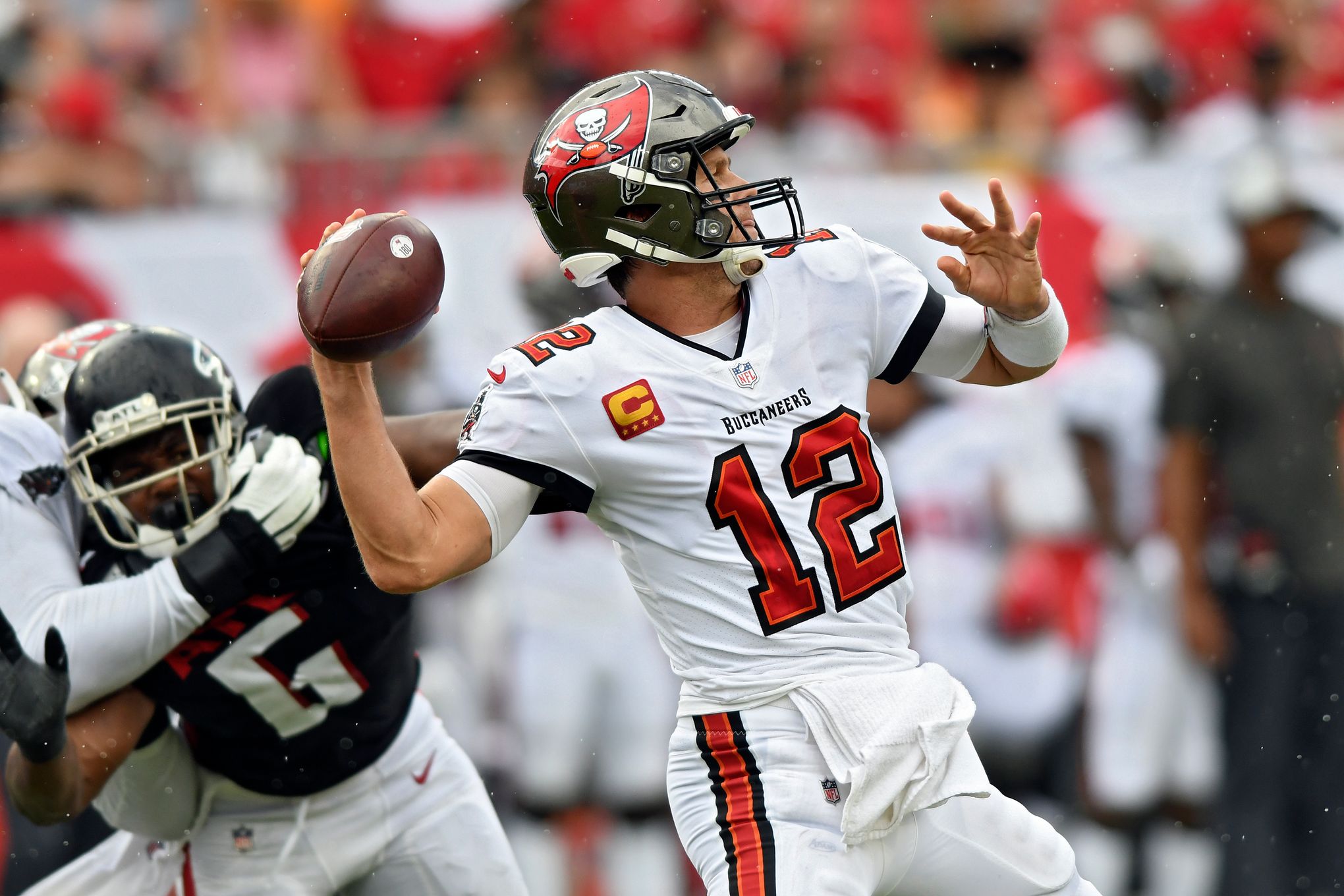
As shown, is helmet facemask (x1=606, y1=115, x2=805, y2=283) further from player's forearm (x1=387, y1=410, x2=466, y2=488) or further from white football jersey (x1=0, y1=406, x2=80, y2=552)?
white football jersey (x1=0, y1=406, x2=80, y2=552)

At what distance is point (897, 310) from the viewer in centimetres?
347

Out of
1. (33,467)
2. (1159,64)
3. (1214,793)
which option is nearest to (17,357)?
(33,467)

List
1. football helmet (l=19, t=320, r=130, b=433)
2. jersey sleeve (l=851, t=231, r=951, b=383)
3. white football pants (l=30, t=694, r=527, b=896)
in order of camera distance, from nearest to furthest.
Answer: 1. jersey sleeve (l=851, t=231, r=951, b=383)
2. white football pants (l=30, t=694, r=527, b=896)
3. football helmet (l=19, t=320, r=130, b=433)

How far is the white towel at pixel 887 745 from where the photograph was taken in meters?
3.09

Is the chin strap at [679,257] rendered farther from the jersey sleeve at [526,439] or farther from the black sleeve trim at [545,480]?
the black sleeve trim at [545,480]

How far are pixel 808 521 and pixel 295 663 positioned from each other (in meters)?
1.35

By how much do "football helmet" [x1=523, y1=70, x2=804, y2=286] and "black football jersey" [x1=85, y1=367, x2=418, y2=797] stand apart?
3.19 feet

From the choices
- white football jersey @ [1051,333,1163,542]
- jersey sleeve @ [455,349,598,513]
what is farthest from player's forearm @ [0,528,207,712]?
white football jersey @ [1051,333,1163,542]

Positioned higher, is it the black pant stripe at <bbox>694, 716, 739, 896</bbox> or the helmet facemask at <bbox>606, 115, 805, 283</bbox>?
the helmet facemask at <bbox>606, 115, 805, 283</bbox>

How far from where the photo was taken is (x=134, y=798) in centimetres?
400

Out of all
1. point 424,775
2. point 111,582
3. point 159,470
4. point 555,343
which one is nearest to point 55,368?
point 159,470

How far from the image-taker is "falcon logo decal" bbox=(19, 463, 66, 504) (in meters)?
3.91

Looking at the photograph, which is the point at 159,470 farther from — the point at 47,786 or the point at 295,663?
the point at 47,786

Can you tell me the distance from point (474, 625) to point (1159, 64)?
4289mm
